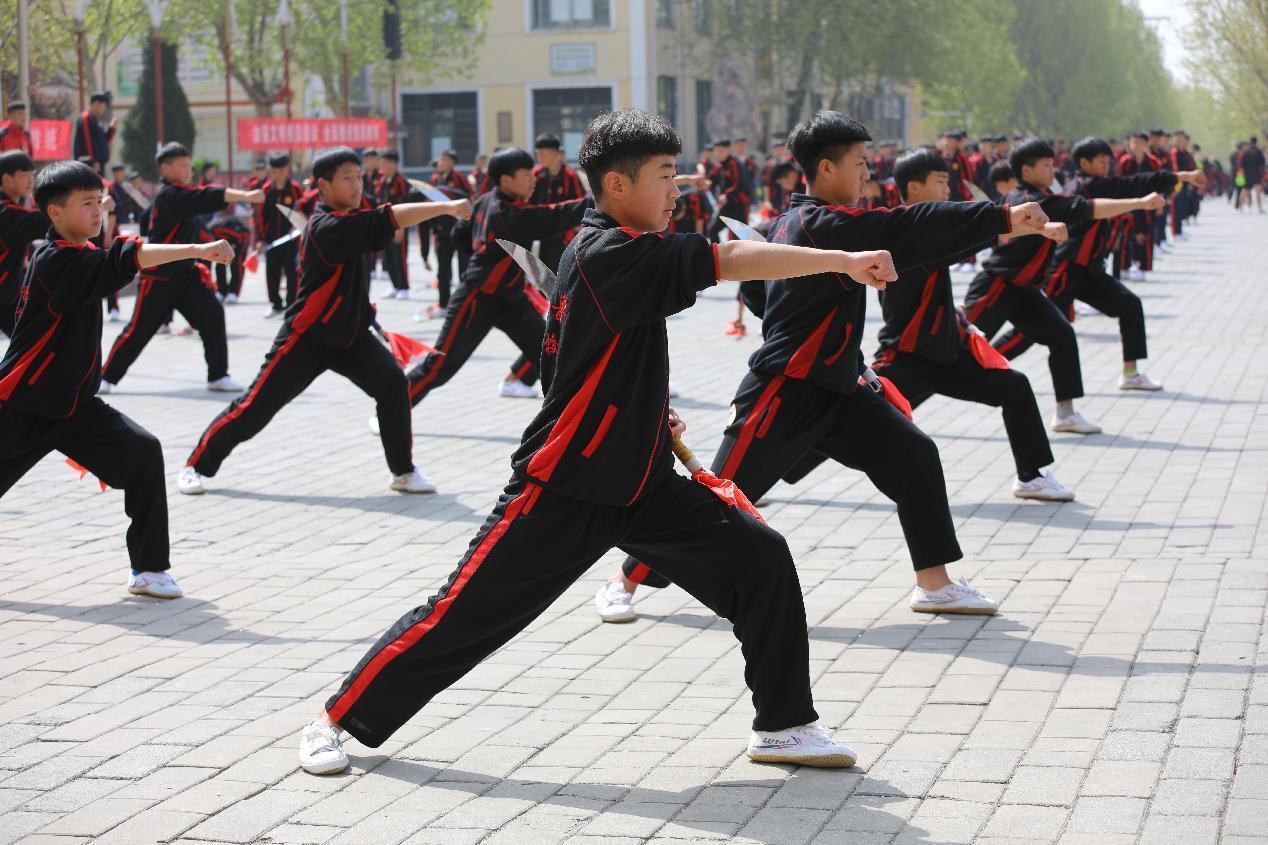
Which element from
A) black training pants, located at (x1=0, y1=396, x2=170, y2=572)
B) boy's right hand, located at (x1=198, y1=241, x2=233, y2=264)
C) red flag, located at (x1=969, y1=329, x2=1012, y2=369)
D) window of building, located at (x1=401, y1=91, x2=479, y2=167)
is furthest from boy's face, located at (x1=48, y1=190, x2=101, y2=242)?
window of building, located at (x1=401, y1=91, x2=479, y2=167)

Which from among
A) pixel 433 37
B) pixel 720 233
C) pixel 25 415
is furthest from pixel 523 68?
pixel 25 415

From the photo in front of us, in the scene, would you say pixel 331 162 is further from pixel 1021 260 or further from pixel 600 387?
pixel 600 387

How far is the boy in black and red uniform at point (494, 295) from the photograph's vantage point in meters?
10.8

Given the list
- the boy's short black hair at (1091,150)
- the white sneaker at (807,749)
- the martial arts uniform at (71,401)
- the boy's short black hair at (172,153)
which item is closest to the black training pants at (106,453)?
the martial arts uniform at (71,401)

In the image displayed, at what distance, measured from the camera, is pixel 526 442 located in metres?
4.57

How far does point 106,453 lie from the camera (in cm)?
670

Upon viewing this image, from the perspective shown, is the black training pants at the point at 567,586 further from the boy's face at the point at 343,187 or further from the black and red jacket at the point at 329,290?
the boy's face at the point at 343,187

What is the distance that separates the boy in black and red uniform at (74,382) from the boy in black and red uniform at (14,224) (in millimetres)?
3193

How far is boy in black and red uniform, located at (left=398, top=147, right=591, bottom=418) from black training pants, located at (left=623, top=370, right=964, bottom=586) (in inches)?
184

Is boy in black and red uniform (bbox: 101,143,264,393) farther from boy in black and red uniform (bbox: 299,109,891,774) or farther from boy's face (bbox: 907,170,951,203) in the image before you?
boy in black and red uniform (bbox: 299,109,891,774)

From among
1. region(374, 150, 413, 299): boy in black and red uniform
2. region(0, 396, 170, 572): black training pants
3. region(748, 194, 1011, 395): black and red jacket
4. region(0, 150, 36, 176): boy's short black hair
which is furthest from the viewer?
region(374, 150, 413, 299): boy in black and red uniform

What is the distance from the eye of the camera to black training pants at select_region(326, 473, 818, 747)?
4516 millimetres

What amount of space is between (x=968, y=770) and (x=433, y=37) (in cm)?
4284

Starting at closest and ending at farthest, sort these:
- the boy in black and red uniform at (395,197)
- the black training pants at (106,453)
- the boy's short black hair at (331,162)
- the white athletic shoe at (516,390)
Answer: the black training pants at (106,453)
the boy's short black hair at (331,162)
the white athletic shoe at (516,390)
the boy in black and red uniform at (395,197)
